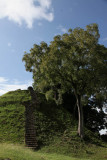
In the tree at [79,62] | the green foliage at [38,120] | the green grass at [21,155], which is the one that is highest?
the tree at [79,62]

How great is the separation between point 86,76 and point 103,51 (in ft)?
10.9

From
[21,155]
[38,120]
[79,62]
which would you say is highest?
[79,62]

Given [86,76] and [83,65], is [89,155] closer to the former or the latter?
[86,76]

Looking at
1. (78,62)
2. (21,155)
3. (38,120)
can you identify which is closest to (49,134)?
(38,120)

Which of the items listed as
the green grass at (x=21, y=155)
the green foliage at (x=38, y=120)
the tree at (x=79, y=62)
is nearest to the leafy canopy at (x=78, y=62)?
the tree at (x=79, y=62)

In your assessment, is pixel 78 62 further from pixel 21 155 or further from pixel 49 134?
pixel 21 155

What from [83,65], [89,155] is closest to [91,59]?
[83,65]

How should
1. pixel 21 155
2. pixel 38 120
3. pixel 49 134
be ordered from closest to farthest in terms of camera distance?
pixel 21 155 < pixel 49 134 < pixel 38 120

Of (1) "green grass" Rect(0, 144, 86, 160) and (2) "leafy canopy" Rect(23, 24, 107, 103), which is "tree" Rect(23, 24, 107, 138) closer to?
(2) "leafy canopy" Rect(23, 24, 107, 103)

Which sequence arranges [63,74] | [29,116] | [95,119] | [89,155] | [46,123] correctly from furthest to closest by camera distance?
[95,119] → [29,116] → [46,123] → [63,74] → [89,155]

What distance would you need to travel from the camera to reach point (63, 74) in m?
18.2

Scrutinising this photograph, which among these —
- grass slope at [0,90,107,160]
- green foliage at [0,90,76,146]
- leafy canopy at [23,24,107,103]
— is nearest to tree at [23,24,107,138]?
leafy canopy at [23,24,107,103]

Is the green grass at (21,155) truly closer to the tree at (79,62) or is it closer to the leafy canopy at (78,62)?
the tree at (79,62)

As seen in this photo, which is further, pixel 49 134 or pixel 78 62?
pixel 49 134
